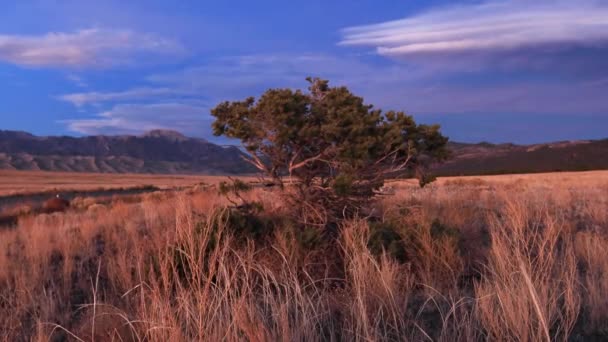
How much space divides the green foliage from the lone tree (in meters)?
1.09

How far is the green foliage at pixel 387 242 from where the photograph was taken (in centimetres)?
766

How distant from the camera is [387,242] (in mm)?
8109

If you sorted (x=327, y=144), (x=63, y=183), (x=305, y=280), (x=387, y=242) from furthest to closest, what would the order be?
(x=63, y=183)
(x=327, y=144)
(x=387, y=242)
(x=305, y=280)

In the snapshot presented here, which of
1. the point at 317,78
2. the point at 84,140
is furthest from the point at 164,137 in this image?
the point at 317,78

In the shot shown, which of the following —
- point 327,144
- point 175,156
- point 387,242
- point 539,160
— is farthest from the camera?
point 175,156

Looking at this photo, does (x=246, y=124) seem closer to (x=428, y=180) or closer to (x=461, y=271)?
(x=428, y=180)

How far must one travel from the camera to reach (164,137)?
191625 millimetres

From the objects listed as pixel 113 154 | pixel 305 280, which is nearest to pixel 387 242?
pixel 305 280

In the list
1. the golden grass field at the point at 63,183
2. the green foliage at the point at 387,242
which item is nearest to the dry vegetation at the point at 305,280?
the green foliage at the point at 387,242

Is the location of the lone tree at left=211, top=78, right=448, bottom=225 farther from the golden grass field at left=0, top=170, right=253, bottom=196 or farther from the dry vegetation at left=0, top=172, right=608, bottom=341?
the golden grass field at left=0, top=170, right=253, bottom=196

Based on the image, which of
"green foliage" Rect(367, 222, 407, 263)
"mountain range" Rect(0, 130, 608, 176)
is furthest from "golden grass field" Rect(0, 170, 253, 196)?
"green foliage" Rect(367, 222, 407, 263)

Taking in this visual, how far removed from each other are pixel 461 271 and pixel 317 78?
5.22 meters

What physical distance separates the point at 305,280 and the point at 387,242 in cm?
166

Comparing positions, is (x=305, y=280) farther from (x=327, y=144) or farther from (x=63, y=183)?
(x=63, y=183)
